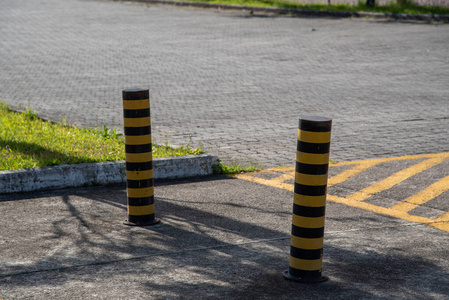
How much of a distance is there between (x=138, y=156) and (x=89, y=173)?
157cm

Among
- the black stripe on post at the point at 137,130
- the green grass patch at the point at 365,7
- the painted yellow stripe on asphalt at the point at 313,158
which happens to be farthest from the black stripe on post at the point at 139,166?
the green grass patch at the point at 365,7

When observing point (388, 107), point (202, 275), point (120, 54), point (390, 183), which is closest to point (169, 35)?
A: point (120, 54)

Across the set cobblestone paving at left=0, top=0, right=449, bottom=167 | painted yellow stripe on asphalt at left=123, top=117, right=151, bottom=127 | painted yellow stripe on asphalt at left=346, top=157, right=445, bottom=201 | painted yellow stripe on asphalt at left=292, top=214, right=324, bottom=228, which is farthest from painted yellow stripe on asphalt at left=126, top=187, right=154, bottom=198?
cobblestone paving at left=0, top=0, right=449, bottom=167

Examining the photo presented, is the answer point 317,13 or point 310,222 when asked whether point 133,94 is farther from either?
point 317,13

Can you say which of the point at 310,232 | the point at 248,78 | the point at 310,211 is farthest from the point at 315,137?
the point at 248,78

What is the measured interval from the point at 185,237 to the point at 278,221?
2.96ft

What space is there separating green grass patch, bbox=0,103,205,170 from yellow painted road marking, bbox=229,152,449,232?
41.9 inches

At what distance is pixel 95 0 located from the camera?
113ft

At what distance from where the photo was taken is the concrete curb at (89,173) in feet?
22.3

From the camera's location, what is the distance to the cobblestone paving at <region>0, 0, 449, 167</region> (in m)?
9.24

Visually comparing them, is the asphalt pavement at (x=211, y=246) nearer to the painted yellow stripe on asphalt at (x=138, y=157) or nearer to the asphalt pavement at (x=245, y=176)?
the asphalt pavement at (x=245, y=176)

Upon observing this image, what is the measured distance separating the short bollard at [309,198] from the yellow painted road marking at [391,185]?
1.69m

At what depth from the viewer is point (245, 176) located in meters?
7.44

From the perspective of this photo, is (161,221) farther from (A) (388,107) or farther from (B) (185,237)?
(A) (388,107)
